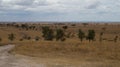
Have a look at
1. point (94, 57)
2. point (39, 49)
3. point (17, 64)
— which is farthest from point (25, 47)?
point (17, 64)

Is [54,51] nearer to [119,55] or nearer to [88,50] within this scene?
[88,50]

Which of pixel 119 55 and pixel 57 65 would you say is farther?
pixel 119 55

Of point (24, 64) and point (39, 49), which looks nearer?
point (24, 64)

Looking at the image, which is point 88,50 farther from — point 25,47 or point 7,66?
point 7,66

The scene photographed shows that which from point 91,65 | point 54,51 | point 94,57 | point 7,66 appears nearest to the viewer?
point 7,66

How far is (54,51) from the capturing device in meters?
36.8

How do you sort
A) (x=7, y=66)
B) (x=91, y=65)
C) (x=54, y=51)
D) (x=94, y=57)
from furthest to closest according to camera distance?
(x=54, y=51)
(x=94, y=57)
(x=91, y=65)
(x=7, y=66)

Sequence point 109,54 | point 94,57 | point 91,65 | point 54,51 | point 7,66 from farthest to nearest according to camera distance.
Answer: point 54,51, point 109,54, point 94,57, point 91,65, point 7,66

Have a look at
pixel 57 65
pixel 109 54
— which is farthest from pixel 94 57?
pixel 57 65

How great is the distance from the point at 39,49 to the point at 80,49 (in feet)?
17.6

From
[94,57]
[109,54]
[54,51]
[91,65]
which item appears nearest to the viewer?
[91,65]

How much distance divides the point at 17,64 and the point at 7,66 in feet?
4.50

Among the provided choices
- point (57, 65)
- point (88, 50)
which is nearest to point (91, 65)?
point (57, 65)

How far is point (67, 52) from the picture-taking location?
1425 inches
